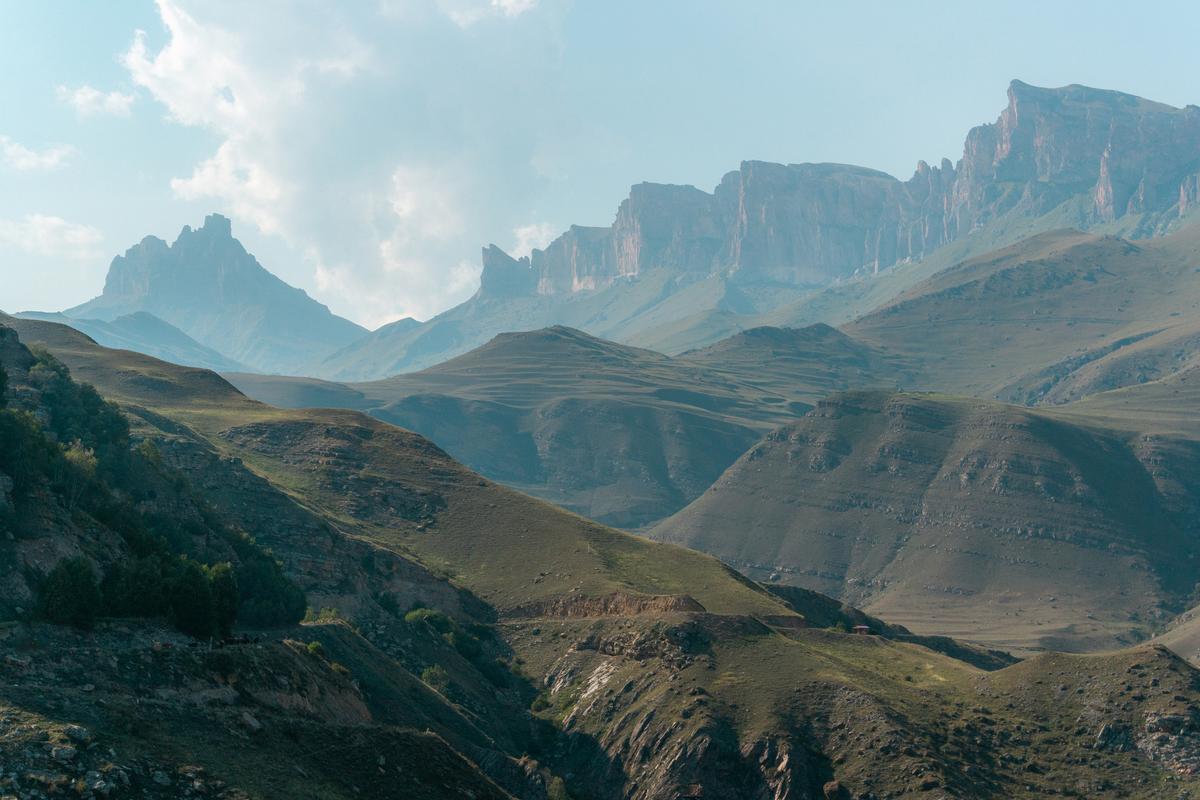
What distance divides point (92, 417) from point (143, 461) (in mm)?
16566

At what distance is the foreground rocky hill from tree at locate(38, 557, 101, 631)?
171 centimetres

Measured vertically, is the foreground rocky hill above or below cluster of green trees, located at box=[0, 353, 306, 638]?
below

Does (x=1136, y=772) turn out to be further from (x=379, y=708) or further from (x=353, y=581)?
(x=353, y=581)

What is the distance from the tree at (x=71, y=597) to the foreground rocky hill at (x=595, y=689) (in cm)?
171

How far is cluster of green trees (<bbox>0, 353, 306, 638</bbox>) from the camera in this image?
90.1m

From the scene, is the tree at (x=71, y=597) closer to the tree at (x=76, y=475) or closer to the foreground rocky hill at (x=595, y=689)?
the foreground rocky hill at (x=595, y=689)

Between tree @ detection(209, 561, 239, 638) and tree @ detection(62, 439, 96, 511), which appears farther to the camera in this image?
tree @ detection(62, 439, 96, 511)

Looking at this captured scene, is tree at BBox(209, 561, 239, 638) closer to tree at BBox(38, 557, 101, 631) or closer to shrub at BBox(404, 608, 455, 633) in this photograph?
tree at BBox(38, 557, 101, 631)

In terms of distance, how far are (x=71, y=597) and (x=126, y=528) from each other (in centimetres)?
3346

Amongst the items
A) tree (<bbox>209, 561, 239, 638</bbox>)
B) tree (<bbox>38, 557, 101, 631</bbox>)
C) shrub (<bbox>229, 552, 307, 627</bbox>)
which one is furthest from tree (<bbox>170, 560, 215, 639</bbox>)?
shrub (<bbox>229, 552, 307, 627</bbox>)

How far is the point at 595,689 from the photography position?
148625 millimetres

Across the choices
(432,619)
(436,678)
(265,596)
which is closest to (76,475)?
(265,596)

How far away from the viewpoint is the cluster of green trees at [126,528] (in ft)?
295

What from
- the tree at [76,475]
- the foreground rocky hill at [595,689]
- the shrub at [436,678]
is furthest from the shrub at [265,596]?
the tree at [76,475]
